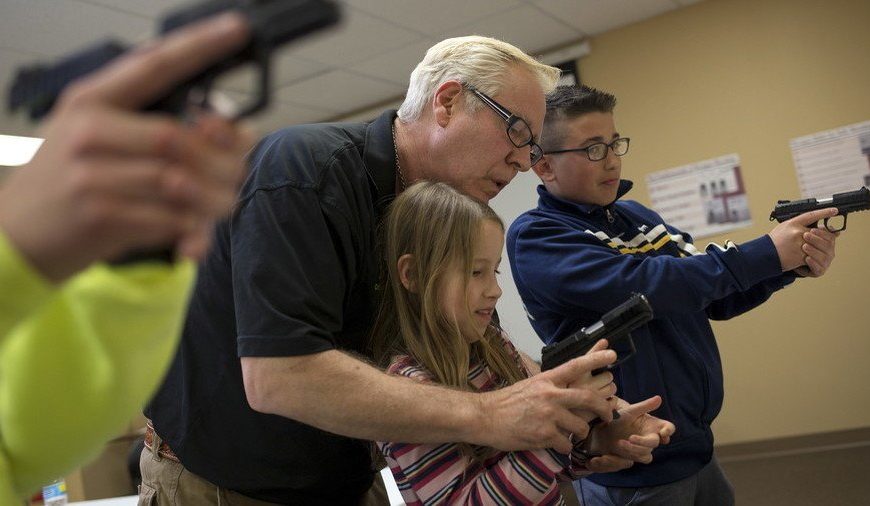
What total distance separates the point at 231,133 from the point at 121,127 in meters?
0.05

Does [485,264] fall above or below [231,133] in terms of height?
below

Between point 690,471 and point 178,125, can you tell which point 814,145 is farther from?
point 178,125

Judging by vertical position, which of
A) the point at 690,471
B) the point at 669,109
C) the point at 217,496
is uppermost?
the point at 669,109

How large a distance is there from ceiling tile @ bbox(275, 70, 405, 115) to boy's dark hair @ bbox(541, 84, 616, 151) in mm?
3472

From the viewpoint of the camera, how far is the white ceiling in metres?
3.71

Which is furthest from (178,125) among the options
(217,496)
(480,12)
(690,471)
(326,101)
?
(326,101)

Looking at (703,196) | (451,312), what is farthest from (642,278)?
(703,196)

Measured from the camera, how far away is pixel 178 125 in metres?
0.40

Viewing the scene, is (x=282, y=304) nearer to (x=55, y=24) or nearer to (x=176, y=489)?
(x=176, y=489)

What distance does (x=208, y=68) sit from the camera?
1.31ft

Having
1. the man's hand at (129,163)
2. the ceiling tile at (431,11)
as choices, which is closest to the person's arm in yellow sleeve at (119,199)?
the man's hand at (129,163)

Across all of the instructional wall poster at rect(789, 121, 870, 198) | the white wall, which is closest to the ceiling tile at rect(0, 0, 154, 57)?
the white wall

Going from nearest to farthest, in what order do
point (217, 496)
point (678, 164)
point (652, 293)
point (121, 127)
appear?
point (121, 127)
point (217, 496)
point (652, 293)
point (678, 164)

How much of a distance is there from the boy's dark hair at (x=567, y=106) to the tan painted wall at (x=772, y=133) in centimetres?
322
